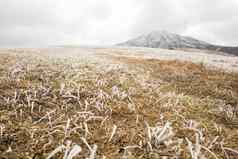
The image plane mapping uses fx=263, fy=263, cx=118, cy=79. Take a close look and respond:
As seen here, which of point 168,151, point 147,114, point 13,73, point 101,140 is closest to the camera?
point 168,151

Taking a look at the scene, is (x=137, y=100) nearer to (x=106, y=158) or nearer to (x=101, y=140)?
(x=101, y=140)

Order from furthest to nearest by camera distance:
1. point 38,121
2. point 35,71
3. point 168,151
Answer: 1. point 35,71
2. point 38,121
3. point 168,151

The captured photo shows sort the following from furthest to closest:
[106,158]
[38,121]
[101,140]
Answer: [38,121]
[101,140]
[106,158]

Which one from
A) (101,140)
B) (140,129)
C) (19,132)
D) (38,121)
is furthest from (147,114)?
(19,132)

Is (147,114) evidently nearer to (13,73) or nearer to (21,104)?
(21,104)

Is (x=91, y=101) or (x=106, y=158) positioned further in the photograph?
(x=91, y=101)

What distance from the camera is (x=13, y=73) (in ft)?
27.6

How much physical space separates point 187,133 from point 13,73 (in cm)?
607

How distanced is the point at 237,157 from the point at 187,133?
3.07ft

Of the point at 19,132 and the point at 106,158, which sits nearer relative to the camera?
the point at 106,158

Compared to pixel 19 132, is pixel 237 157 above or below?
below

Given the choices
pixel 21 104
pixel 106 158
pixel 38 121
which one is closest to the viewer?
pixel 106 158

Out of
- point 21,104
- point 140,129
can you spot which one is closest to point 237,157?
point 140,129

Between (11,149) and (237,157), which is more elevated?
(11,149)
